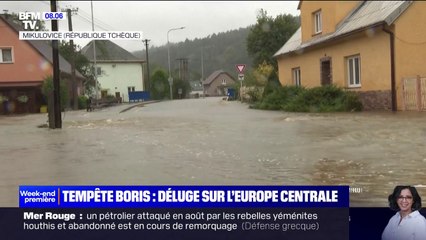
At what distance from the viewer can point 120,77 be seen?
7094mm

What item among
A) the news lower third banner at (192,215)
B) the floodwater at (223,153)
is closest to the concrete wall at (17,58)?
the floodwater at (223,153)

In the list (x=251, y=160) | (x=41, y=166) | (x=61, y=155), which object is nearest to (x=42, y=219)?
(x=41, y=166)

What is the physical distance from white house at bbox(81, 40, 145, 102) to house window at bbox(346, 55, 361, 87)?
1346 centimetres

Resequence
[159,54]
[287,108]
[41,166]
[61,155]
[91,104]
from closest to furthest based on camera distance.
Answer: [159,54] < [41,166] < [61,155] < [91,104] < [287,108]

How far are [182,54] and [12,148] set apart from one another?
553cm

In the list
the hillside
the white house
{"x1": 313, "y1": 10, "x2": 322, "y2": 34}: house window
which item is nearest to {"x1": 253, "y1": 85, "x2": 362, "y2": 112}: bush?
{"x1": 313, "y1": 10, "x2": 322, "y2": 34}: house window

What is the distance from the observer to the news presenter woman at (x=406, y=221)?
328 centimetres

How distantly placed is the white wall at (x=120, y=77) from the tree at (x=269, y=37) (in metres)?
1.57

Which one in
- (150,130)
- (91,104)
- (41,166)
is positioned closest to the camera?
(41,166)

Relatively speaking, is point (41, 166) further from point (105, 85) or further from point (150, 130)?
point (150, 130)

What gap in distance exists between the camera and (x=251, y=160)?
800cm

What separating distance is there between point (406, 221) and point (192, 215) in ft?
4.92

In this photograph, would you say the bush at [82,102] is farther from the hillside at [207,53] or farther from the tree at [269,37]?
the hillside at [207,53]

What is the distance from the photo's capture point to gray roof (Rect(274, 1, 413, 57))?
46.5 feet
